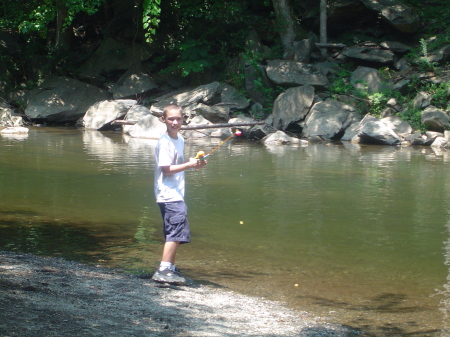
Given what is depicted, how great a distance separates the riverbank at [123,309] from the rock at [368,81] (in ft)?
57.5

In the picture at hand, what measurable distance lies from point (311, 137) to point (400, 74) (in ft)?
16.5

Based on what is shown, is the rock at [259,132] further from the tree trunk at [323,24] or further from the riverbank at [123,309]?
the riverbank at [123,309]

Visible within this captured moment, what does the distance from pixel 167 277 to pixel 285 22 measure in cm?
2110

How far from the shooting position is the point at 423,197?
9.53 metres

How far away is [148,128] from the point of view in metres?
20.5

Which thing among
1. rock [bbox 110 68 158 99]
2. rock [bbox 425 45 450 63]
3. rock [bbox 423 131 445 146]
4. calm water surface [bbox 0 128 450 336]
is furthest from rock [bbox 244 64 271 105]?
calm water surface [bbox 0 128 450 336]

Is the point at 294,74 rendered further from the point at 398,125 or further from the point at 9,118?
the point at 9,118

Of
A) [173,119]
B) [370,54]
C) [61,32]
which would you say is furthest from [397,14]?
[173,119]

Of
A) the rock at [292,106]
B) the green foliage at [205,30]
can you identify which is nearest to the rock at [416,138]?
the rock at [292,106]

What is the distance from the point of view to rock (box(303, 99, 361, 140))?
1973 centimetres

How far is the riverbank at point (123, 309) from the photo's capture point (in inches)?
140

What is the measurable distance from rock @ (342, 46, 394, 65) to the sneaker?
63.5 ft

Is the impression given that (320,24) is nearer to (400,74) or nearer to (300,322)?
(400,74)

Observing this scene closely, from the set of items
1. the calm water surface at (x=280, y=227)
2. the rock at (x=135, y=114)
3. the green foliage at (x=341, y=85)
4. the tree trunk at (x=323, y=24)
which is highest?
the tree trunk at (x=323, y=24)
